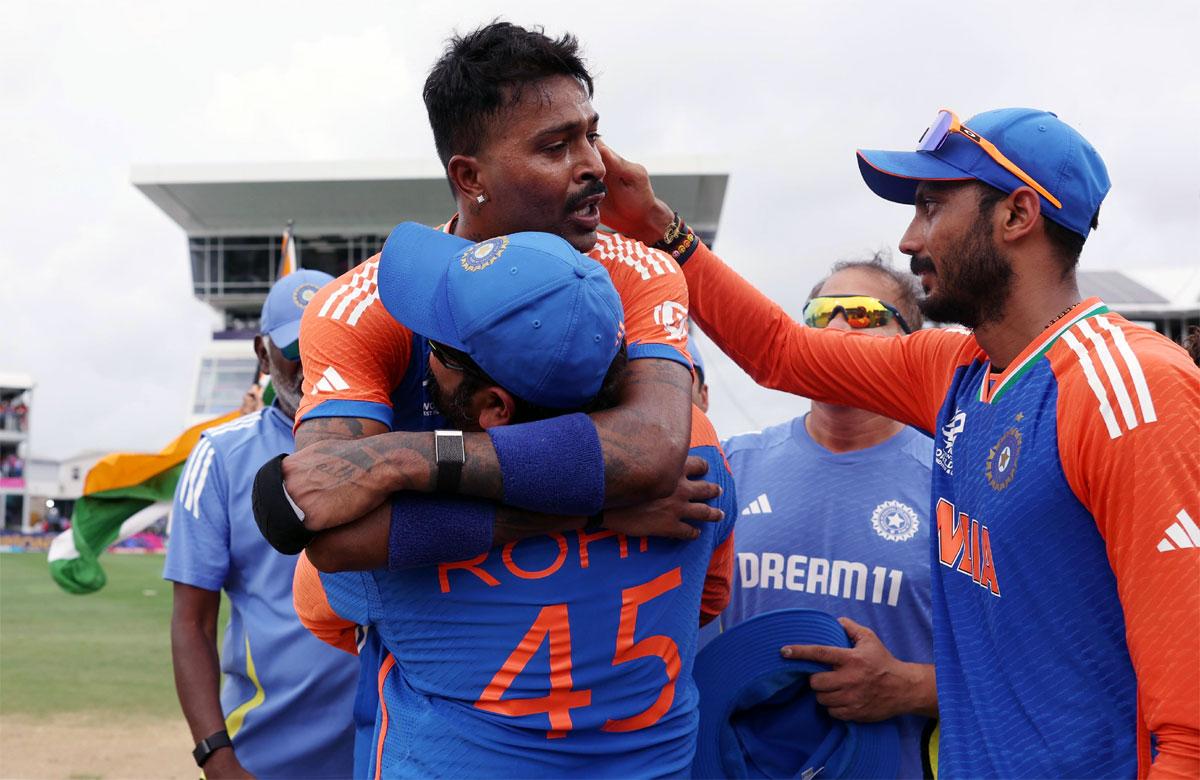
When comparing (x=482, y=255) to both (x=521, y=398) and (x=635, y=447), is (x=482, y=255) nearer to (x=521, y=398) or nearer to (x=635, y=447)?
(x=521, y=398)

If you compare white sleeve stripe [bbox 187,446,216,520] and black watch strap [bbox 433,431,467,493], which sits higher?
black watch strap [bbox 433,431,467,493]

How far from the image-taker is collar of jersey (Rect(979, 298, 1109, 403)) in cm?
237

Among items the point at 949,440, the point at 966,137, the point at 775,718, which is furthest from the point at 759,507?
the point at 966,137

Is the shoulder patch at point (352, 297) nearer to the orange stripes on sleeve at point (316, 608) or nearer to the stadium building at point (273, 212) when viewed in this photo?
the orange stripes on sleeve at point (316, 608)

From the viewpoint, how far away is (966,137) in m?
2.62

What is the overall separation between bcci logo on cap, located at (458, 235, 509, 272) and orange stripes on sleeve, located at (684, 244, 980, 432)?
1.31 metres

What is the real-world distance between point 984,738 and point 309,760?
2401 millimetres

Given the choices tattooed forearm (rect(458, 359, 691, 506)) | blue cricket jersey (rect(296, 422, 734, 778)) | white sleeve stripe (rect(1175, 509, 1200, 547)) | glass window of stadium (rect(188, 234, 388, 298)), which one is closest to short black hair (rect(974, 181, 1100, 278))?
white sleeve stripe (rect(1175, 509, 1200, 547))

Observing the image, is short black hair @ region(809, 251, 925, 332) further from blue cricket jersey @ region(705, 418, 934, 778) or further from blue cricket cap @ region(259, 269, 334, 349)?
blue cricket cap @ region(259, 269, 334, 349)

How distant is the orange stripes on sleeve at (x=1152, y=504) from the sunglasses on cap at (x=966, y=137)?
20.2 inches

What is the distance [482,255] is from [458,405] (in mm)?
312

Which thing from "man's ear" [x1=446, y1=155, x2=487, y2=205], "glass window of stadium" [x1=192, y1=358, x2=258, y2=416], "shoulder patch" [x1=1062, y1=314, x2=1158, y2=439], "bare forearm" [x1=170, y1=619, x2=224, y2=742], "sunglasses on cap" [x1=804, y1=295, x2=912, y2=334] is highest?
"man's ear" [x1=446, y1=155, x2=487, y2=205]

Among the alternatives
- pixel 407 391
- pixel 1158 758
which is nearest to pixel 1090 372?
pixel 1158 758

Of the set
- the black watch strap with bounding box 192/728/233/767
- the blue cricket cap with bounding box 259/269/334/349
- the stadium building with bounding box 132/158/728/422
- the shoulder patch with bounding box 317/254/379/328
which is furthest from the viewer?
the stadium building with bounding box 132/158/728/422
